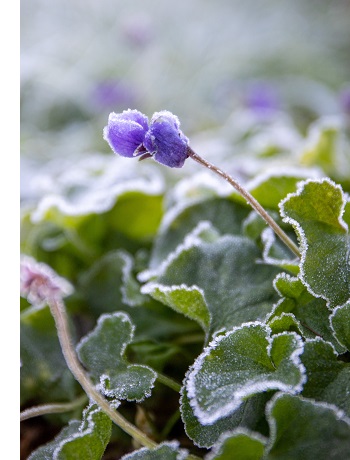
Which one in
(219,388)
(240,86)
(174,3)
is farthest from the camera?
(174,3)

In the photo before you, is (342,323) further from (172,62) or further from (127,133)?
(172,62)

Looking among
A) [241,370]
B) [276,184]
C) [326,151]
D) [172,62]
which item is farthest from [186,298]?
[172,62]

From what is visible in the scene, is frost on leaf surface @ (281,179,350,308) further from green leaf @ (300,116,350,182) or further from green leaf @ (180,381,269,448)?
green leaf @ (300,116,350,182)

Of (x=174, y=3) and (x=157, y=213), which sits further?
(x=174, y=3)

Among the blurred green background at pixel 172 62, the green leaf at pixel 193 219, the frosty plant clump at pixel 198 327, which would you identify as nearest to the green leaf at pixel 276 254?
the frosty plant clump at pixel 198 327

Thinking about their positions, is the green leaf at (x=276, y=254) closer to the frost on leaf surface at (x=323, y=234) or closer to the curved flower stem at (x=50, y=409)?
the frost on leaf surface at (x=323, y=234)
